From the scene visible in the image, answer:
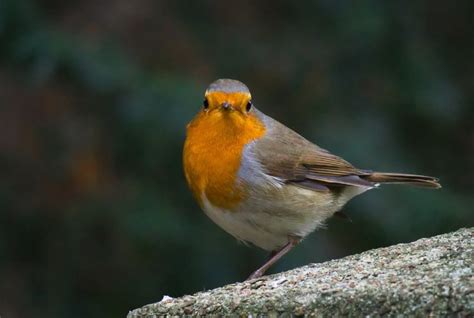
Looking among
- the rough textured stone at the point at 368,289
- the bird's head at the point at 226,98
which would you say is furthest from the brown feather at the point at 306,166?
the rough textured stone at the point at 368,289

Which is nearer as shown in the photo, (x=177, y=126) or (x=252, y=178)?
(x=252, y=178)

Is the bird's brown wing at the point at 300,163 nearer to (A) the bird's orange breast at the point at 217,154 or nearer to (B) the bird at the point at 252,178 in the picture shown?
(B) the bird at the point at 252,178

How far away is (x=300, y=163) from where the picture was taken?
194 inches

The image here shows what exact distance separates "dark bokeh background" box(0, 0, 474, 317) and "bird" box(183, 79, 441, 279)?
794 mm

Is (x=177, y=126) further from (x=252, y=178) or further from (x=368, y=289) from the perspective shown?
(x=368, y=289)

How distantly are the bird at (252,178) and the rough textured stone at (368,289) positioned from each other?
0.93m

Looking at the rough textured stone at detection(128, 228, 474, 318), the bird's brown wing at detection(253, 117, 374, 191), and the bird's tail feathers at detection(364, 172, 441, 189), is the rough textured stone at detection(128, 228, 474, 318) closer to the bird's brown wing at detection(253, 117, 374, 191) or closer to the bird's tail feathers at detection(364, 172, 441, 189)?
the bird's brown wing at detection(253, 117, 374, 191)

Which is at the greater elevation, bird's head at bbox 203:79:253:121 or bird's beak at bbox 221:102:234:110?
bird's head at bbox 203:79:253:121

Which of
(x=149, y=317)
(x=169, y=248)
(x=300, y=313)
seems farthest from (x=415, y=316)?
(x=169, y=248)

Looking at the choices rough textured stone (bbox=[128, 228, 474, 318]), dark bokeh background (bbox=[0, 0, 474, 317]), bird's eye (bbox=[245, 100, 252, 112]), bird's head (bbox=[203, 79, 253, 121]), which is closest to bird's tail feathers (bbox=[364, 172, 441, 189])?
dark bokeh background (bbox=[0, 0, 474, 317])

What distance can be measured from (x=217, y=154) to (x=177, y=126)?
98 centimetres

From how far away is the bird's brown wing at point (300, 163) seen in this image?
475cm

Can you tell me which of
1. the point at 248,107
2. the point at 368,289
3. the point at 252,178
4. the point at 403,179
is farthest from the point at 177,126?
the point at 368,289

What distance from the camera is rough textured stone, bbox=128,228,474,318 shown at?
273cm
